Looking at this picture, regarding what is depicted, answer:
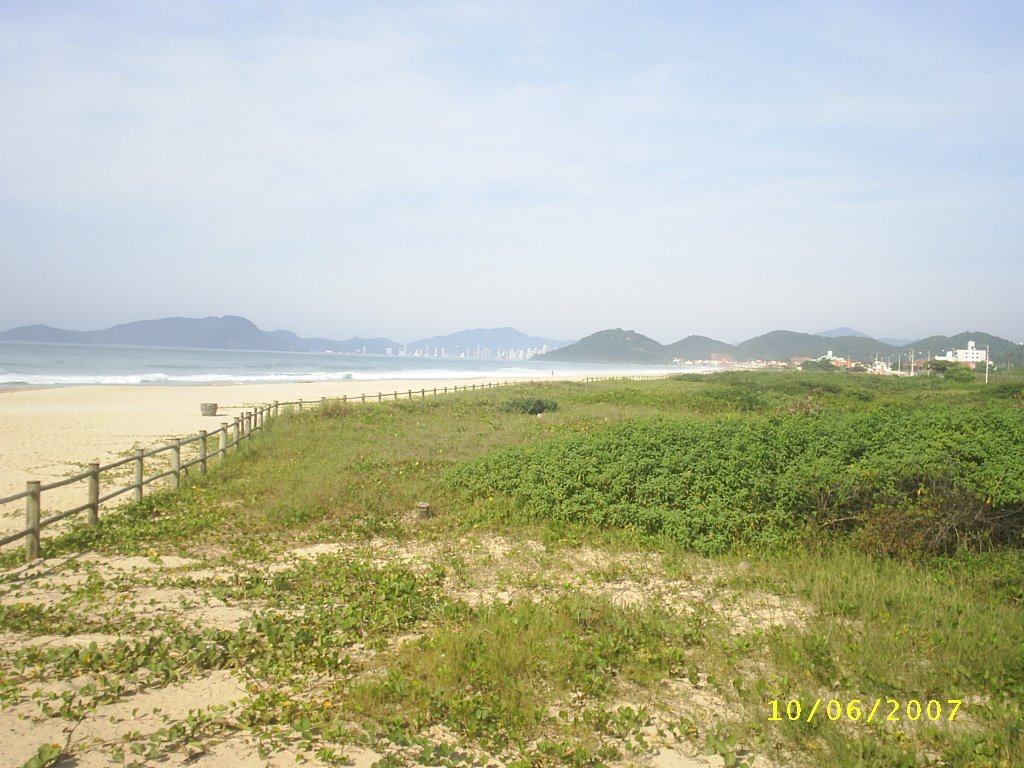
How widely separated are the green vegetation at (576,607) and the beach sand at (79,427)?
12.2 ft

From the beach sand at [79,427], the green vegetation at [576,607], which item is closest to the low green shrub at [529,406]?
the beach sand at [79,427]

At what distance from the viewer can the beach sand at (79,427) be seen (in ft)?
46.9

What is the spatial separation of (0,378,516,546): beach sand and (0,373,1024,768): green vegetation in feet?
12.2

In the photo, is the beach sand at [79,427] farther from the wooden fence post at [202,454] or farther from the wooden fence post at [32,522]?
the wooden fence post at [32,522]

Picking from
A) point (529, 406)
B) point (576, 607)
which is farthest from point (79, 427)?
point (576, 607)

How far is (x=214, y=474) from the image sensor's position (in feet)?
46.8

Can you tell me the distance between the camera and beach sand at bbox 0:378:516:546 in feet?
46.9

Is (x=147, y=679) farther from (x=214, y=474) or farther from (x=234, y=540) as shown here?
(x=214, y=474)

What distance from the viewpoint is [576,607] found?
6.53m

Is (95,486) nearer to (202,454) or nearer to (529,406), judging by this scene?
(202,454)

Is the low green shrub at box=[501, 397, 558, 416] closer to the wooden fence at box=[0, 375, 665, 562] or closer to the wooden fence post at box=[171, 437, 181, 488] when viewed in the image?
the wooden fence at box=[0, 375, 665, 562]
